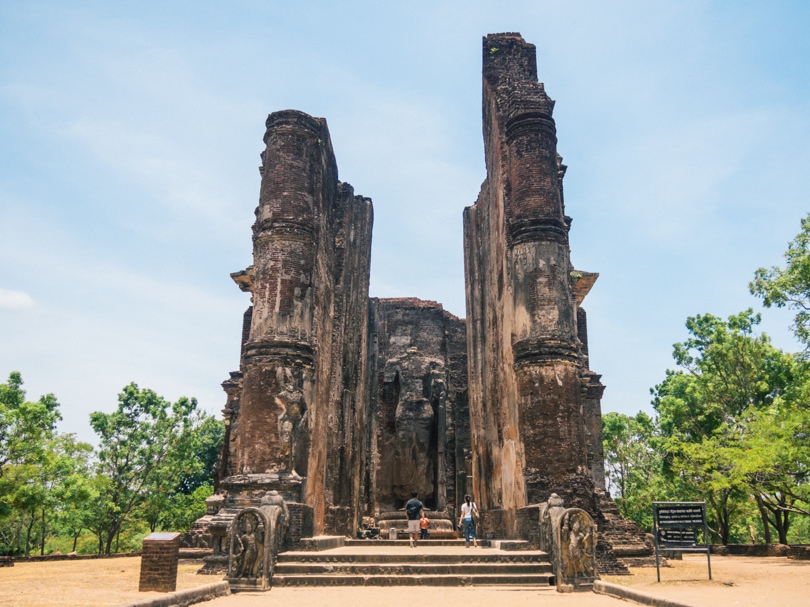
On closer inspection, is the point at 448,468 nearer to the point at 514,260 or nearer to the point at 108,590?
the point at 514,260

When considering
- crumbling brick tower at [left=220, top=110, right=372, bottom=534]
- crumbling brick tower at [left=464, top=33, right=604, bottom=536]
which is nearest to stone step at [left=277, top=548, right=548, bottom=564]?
crumbling brick tower at [left=464, top=33, right=604, bottom=536]

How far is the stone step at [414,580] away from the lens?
8641 mm

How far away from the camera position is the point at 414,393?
18266 mm

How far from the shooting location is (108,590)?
884 centimetres

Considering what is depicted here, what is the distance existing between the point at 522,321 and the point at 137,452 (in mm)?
22768

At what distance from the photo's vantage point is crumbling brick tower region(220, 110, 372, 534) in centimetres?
1134

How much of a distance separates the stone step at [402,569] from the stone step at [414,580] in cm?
13

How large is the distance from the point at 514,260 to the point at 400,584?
245 inches

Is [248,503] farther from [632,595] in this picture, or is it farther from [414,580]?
[632,595]

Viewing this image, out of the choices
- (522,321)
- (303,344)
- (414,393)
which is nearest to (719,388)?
(414,393)

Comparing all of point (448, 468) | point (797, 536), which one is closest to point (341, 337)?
point (448, 468)

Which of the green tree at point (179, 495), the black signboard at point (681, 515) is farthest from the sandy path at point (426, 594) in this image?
the green tree at point (179, 495)

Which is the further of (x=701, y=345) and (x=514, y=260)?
(x=701, y=345)

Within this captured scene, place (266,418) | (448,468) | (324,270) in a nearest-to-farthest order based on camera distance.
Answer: (266,418), (324,270), (448,468)
